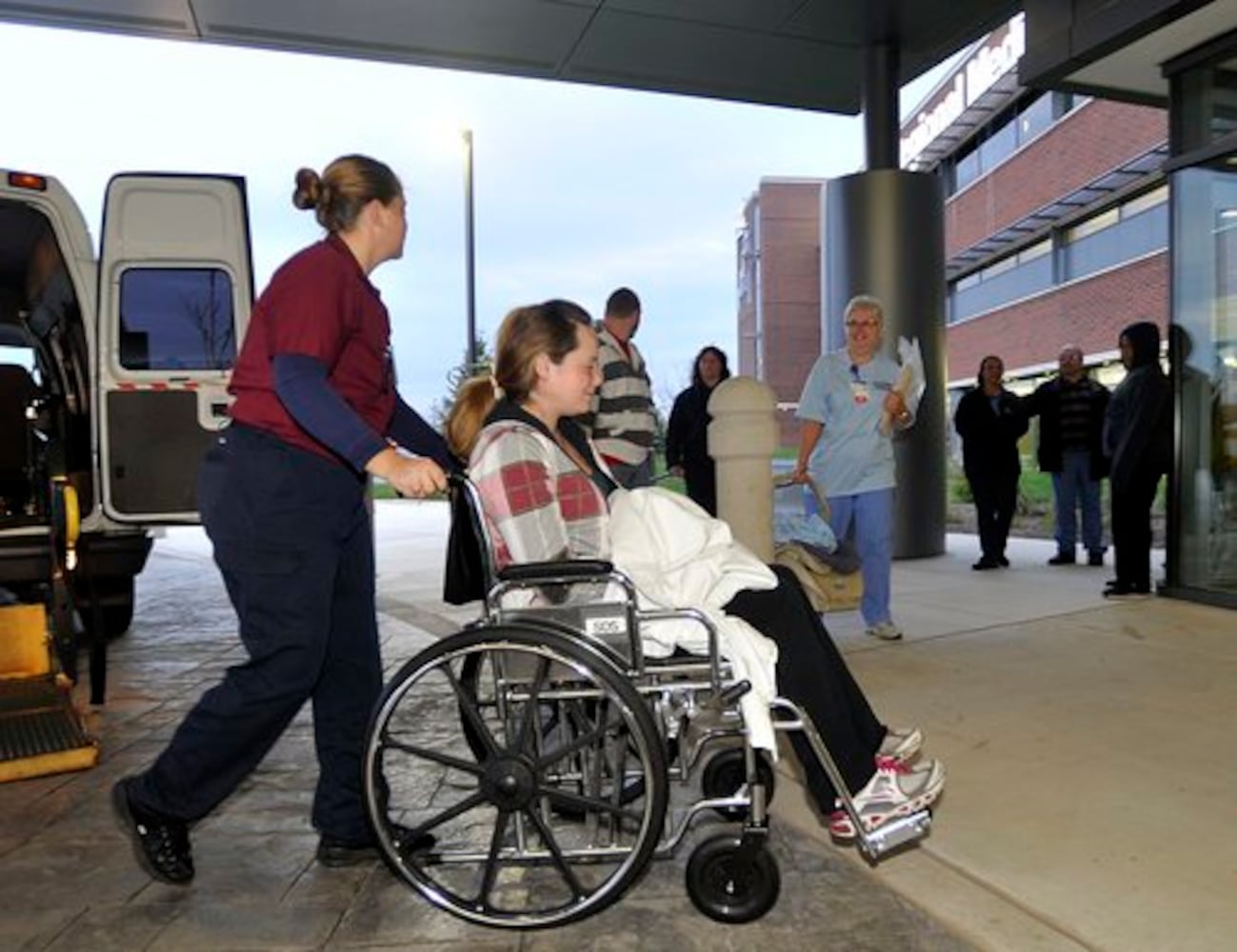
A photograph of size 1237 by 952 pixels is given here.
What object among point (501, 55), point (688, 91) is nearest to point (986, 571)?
point (688, 91)

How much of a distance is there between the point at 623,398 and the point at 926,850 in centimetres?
347

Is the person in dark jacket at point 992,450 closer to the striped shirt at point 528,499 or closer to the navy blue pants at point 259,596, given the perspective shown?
the striped shirt at point 528,499

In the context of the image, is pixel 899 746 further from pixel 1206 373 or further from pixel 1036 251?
pixel 1036 251

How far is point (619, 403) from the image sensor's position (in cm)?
599

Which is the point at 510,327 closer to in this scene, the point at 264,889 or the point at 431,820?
the point at 431,820

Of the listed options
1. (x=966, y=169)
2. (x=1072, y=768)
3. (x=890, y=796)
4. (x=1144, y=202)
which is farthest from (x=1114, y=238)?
(x=890, y=796)

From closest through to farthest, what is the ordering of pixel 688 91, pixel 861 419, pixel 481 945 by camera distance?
pixel 481 945 → pixel 861 419 → pixel 688 91

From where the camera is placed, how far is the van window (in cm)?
584

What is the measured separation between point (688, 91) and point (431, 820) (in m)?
8.27

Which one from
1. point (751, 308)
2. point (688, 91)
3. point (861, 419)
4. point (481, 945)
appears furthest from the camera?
point (751, 308)

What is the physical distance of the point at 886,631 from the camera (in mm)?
5781

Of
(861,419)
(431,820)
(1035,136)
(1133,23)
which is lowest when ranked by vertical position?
(431,820)

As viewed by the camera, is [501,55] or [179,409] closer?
[179,409]

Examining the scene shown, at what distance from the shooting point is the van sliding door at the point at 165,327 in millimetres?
5754
